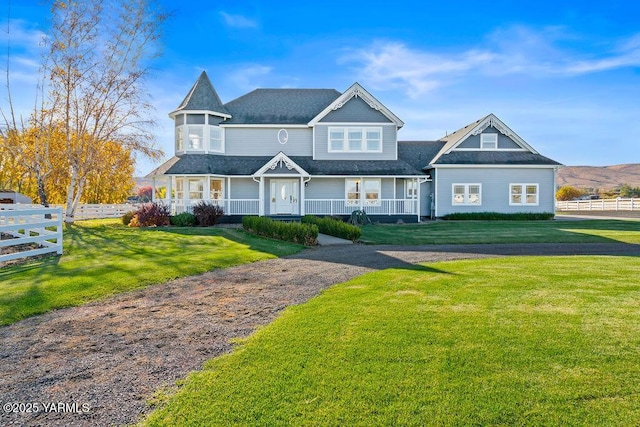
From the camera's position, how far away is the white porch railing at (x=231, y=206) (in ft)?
84.1

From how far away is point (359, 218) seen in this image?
25406 mm

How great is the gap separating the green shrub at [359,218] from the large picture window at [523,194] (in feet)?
37.8

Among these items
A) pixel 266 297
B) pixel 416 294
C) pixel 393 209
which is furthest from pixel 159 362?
pixel 393 209

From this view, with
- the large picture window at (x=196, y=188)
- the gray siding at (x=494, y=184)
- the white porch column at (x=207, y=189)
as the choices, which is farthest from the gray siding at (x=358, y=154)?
the large picture window at (x=196, y=188)

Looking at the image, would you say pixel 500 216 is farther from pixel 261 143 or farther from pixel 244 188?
pixel 244 188

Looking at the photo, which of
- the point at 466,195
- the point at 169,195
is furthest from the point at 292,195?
the point at 466,195

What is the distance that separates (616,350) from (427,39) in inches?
730

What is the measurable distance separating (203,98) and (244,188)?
682 cm

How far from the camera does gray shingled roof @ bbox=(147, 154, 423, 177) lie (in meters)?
25.6

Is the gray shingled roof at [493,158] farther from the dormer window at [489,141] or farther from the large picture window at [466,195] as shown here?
the large picture window at [466,195]

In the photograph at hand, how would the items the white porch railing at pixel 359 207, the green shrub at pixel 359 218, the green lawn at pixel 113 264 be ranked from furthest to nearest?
1. the white porch railing at pixel 359 207
2. the green shrub at pixel 359 218
3. the green lawn at pixel 113 264

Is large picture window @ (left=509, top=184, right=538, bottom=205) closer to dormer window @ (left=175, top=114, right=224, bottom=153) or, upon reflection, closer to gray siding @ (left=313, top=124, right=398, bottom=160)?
gray siding @ (left=313, top=124, right=398, bottom=160)

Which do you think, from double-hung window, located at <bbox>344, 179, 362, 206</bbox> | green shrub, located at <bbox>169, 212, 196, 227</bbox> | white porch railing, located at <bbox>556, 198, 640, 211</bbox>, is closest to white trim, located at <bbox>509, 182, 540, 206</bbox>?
double-hung window, located at <bbox>344, 179, 362, 206</bbox>

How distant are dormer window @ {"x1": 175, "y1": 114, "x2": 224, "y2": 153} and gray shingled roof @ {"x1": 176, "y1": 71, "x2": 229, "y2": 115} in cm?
59
